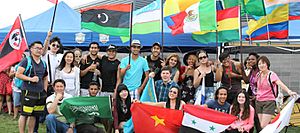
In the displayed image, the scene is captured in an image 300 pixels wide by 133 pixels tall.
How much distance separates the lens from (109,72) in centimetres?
700

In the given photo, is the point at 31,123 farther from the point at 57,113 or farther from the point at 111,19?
the point at 111,19

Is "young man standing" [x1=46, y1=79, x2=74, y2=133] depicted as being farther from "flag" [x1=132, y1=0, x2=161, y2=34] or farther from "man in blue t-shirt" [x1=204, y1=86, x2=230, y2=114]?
"flag" [x1=132, y1=0, x2=161, y2=34]

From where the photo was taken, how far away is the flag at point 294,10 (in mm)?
7848

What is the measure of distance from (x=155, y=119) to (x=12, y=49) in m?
2.57

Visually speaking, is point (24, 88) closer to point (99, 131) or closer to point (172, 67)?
point (99, 131)

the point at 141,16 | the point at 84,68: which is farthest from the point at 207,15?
the point at 84,68

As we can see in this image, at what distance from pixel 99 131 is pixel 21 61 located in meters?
1.48

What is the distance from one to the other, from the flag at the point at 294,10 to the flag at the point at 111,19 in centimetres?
300

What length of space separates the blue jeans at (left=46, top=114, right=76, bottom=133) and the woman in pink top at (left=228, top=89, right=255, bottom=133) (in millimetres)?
2295

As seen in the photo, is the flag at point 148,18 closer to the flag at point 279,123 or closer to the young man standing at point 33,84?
the young man standing at point 33,84

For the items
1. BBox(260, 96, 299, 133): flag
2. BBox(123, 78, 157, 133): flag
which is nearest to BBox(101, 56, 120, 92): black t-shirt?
BBox(123, 78, 157, 133): flag

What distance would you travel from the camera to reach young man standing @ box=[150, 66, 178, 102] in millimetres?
6309

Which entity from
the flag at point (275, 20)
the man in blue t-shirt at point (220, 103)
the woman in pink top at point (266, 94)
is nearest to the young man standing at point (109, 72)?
the man in blue t-shirt at point (220, 103)

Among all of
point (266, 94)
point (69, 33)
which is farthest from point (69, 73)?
point (69, 33)
